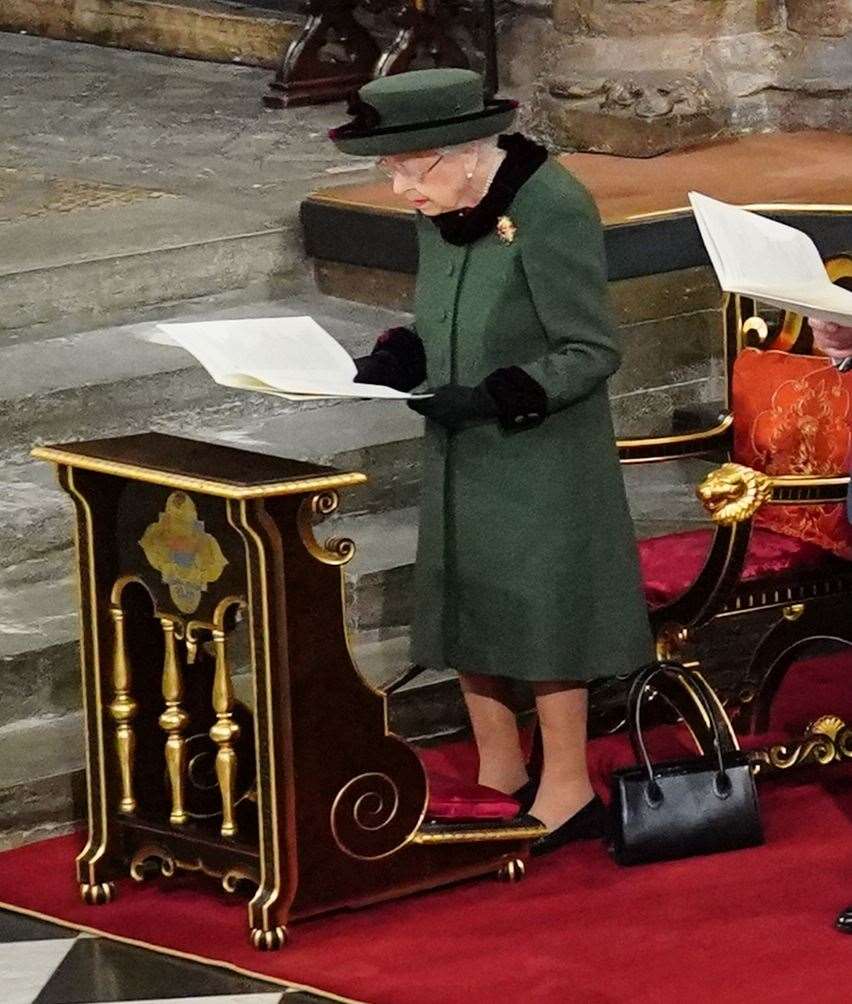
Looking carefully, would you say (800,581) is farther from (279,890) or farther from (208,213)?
(208,213)

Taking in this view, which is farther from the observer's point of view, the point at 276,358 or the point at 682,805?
the point at 682,805

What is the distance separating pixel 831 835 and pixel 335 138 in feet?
5.51

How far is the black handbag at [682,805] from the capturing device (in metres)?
4.96

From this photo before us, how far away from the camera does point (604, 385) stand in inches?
195

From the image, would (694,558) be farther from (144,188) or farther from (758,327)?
(144,188)

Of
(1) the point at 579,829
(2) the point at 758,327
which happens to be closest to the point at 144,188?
(2) the point at 758,327

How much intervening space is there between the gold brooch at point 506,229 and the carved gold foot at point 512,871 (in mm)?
1180

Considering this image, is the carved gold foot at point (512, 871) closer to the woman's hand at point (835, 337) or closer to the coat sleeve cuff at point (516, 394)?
the coat sleeve cuff at point (516, 394)

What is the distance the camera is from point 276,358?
181 inches

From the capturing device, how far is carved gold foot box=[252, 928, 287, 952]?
15.2 feet

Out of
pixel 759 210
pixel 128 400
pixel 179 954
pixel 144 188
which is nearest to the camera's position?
pixel 179 954

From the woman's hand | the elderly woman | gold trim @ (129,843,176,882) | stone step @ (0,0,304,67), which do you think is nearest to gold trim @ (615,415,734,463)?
the elderly woman

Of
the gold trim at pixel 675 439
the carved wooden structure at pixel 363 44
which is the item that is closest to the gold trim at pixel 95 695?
the gold trim at pixel 675 439

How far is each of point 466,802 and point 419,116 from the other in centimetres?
128
